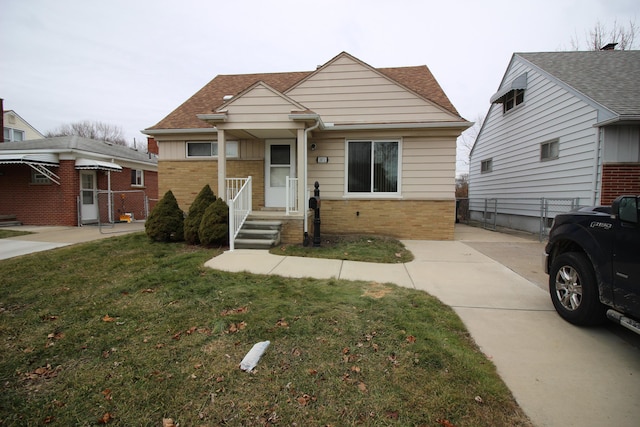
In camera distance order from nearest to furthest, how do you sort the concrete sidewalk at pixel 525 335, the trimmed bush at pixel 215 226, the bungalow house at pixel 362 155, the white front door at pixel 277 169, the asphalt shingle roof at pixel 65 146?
the concrete sidewalk at pixel 525 335 < the trimmed bush at pixel 215 226 < the bungalow house at pixel 362 155 < the white front door at pixel 277 169 < the asphalt shingle roof at pixel 65 146

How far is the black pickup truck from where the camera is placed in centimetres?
282

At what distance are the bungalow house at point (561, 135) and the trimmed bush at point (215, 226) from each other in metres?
9.37

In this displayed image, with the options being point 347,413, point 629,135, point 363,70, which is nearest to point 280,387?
point 347,413

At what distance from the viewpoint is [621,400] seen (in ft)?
7.49

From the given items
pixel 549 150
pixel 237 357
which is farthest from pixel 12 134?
pixel 549 150

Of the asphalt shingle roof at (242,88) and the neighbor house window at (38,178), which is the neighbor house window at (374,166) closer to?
the asphalt shingle roof at (242,88)

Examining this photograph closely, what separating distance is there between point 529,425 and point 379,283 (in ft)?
9.64

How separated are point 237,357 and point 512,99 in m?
15.2

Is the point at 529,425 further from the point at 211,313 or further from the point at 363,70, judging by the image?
the point at 363,70

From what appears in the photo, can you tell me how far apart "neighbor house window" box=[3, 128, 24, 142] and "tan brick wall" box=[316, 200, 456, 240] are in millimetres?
29635

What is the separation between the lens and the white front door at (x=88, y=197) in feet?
41.7

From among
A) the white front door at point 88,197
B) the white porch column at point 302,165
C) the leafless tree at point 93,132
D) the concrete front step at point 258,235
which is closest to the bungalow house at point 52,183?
the white front door at point 88,197

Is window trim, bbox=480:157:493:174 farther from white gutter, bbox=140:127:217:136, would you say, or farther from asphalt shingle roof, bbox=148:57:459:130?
white gutter, bbox=140:127:217:136

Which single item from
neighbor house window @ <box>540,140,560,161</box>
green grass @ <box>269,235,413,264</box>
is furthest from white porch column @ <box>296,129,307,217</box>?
neighbor house window @ <box>540,140,560,161</box>
